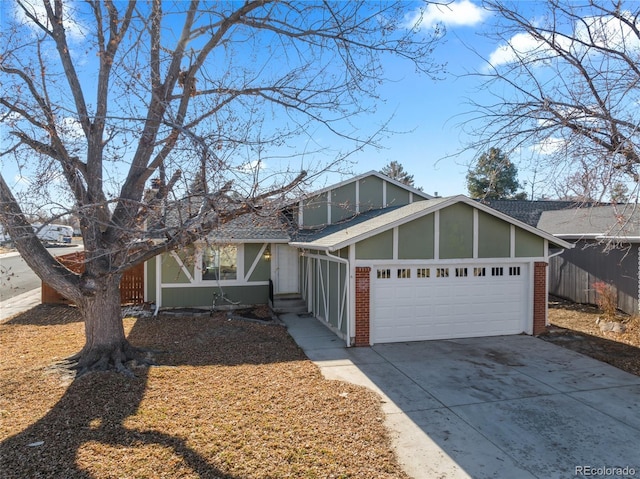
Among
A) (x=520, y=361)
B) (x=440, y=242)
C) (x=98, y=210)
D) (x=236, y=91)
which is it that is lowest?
(x=520, y=361)

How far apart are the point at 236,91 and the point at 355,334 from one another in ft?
19.2

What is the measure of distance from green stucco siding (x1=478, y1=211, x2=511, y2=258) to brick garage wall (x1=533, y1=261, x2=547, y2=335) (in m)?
1.05

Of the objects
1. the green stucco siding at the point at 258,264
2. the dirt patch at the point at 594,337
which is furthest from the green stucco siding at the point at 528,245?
the green stucco siding at the point at 258,264

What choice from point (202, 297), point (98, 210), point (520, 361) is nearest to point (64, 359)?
point (98, 210)

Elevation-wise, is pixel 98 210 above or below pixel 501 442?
above

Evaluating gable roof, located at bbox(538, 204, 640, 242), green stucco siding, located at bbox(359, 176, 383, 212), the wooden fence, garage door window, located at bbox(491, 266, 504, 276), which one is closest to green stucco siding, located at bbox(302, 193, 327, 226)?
green stucco siding, located at bbox(359, 176, 383, 212)

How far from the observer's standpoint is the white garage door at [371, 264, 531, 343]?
9.92m

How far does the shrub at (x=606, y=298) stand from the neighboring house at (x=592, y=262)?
0.45 feet

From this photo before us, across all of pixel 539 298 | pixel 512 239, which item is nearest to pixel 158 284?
pixel 512 239

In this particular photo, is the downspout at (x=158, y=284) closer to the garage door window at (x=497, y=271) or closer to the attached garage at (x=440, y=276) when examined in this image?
the attached garage at (x=440, y=276)

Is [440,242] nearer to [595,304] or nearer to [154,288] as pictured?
[595,304]

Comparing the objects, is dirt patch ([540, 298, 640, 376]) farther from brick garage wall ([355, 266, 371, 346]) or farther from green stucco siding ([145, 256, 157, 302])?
green stucco siding ([145, 256, 157, 302])

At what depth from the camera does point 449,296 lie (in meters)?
10.3

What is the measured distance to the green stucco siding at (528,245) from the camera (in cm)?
1055
